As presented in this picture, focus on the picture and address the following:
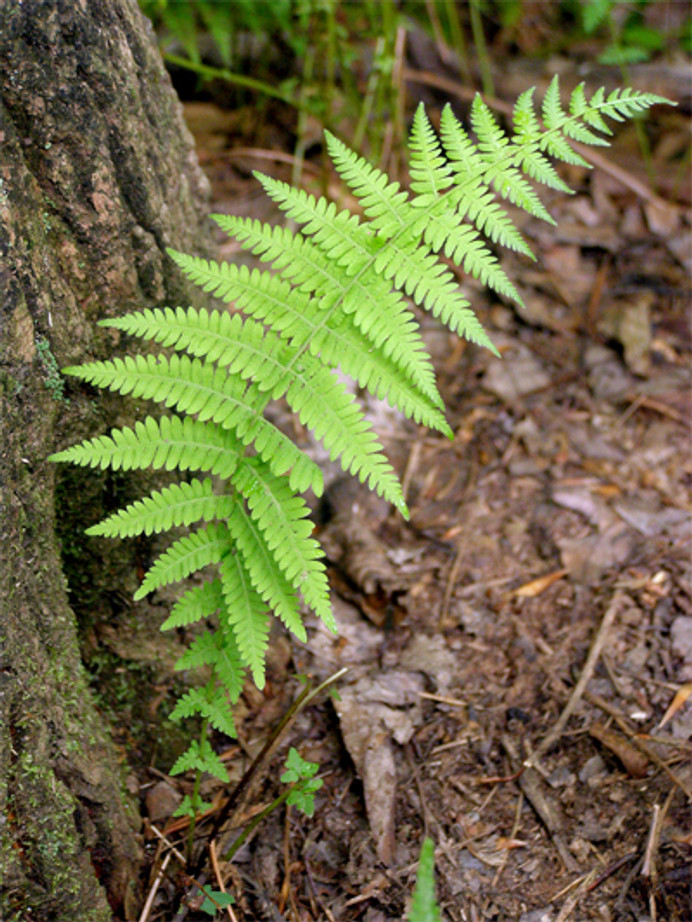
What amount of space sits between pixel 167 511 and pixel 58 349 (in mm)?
526

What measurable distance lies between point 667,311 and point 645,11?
2782 mm

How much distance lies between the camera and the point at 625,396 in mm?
3604

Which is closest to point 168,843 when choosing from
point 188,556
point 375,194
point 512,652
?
point 188,556

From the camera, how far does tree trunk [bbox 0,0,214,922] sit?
182 cm

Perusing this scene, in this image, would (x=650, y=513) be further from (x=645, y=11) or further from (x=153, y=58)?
(x=645, y=11)

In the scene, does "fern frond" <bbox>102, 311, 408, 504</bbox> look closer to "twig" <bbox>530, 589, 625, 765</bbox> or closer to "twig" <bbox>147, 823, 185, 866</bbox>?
"twig" <bbox>530, 589, 625, 765</bbox>

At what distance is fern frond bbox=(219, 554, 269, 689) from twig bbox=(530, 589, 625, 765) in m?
1.06

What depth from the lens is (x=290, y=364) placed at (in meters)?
2.08

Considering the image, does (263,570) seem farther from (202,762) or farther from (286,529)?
(202,762)

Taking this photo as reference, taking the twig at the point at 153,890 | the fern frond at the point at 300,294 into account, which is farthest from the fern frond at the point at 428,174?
the twig at the point at 153,890

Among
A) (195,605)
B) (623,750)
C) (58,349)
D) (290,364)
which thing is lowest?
(623,750)

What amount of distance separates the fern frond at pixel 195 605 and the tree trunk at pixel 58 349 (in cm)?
34

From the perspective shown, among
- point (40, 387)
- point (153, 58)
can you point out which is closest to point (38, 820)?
point (40, 387)

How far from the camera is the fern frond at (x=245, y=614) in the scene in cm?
191
